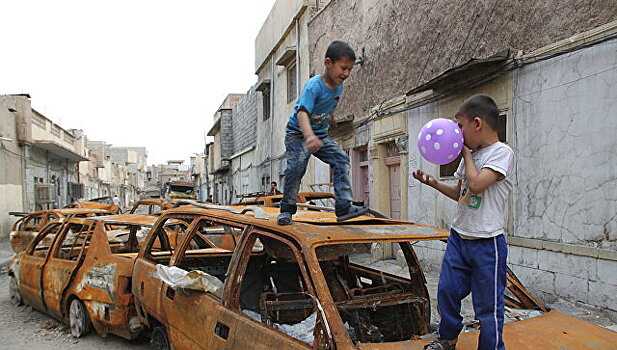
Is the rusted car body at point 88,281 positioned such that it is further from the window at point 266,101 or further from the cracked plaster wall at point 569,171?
the window at point 266,101

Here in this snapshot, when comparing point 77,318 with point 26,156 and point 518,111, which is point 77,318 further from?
point 26,156

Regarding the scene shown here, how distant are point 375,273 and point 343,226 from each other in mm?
1291

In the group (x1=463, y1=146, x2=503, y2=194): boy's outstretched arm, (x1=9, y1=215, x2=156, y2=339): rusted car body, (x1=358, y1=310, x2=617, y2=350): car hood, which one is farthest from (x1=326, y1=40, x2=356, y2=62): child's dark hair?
(x1=9, y1=215, x2=156, y2=339): rusted car body

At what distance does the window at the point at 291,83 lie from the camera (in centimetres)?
1652

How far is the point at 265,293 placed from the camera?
3.53 meters

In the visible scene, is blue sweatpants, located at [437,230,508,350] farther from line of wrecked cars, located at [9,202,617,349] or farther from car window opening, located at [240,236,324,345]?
car window opening, located at [240,236,324,345]

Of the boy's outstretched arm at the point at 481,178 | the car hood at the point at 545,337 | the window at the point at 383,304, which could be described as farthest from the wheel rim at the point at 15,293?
the boy's outstretched arm at the point at 481,178

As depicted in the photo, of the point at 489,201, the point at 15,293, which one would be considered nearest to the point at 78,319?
the point at 15,293

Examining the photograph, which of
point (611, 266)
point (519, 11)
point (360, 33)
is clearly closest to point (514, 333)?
point (611, 266)

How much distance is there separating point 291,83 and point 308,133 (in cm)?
1406

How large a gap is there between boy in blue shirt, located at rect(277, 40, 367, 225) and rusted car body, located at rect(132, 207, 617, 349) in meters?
0.16

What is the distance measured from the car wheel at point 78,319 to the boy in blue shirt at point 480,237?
4.06m

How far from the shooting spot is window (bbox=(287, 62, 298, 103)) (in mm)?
16516

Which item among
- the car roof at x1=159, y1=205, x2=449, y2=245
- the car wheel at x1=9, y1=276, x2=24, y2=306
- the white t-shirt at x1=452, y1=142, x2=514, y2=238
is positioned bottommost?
the car wheel at x1=9, y1=276, x2=24, y2=306
